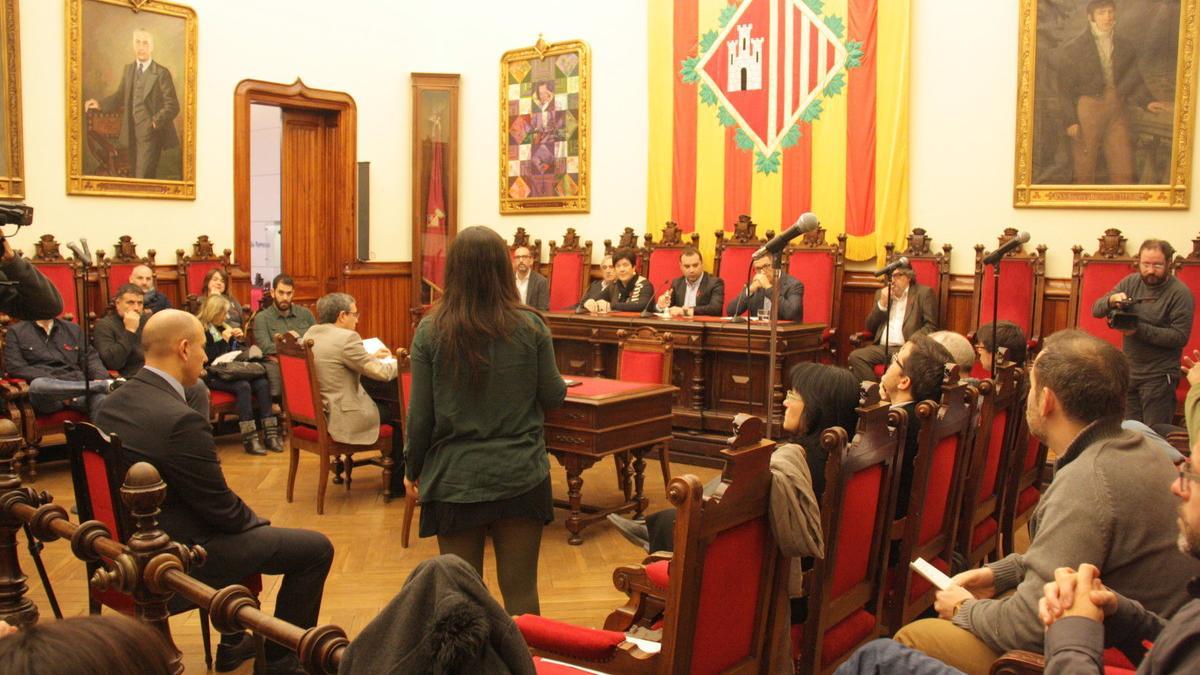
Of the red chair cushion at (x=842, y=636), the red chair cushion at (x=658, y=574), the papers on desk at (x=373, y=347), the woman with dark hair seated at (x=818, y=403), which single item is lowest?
the red chair cushion at (x=842, y=636)

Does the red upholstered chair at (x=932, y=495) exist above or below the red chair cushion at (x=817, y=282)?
below

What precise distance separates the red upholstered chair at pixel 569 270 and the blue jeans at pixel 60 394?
4.22 meters

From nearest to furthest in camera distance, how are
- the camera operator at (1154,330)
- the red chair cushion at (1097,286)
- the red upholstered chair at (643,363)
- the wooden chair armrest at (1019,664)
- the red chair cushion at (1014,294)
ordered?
the wooden chair armrest at (1019,664) → the red upholstered chair at (643,363) → the camera operator at (1154,330) → the red chair cushion at (1097,286) → the red chair cushion at (1014,294)

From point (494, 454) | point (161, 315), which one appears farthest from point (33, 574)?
point (494, 454)

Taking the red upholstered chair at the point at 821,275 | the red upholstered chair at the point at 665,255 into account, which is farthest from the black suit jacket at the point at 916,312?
the red upholstered chair at the point at 665,255

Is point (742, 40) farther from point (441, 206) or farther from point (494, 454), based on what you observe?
point (494, 454)

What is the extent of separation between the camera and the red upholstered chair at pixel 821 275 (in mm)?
7992

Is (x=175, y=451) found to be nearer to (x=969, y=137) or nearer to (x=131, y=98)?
(x=131, y=98)

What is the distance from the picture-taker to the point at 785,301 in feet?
24.9

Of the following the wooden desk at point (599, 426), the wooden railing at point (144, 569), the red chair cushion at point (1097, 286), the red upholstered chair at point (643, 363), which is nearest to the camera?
the wooden railing at point (144, 569)

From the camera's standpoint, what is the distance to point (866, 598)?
9.50 feet

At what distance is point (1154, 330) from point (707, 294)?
3.28 m

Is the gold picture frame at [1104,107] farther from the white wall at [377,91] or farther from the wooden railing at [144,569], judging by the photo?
the wooden railing at [144,569]

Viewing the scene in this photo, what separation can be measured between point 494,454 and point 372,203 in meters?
7.80
